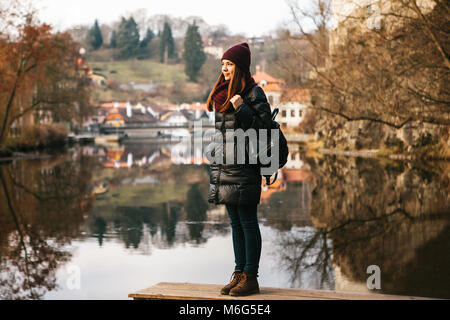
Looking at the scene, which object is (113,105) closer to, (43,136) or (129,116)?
(129,116)

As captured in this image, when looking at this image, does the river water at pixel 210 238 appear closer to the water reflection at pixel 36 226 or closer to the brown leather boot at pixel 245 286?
the water reflection at pixel 36 226

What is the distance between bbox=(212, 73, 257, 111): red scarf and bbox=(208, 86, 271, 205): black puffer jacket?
63 mm

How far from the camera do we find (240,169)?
5973mm

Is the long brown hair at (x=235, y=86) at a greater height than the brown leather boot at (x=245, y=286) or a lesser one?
greater

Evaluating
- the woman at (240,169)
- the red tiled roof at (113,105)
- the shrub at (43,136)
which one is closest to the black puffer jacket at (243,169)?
the woman at (240,169)

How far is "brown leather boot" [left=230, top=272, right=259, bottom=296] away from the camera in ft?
19.4

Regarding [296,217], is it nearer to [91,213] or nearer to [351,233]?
[351,233]

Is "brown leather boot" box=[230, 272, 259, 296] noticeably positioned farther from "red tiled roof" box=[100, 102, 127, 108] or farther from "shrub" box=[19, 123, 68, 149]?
"red tiled roof" box=[100, 102, 127, 108]

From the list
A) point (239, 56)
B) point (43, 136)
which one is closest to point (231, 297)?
point (239, 56)

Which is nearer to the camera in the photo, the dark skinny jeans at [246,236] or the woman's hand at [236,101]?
the woman's hand at [236,101]

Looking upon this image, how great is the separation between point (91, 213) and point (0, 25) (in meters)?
30.2

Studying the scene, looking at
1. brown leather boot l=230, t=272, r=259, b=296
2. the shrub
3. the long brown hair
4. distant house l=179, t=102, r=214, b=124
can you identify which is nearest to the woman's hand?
the long brown hair

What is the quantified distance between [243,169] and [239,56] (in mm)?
1018

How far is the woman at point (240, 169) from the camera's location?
595cm
